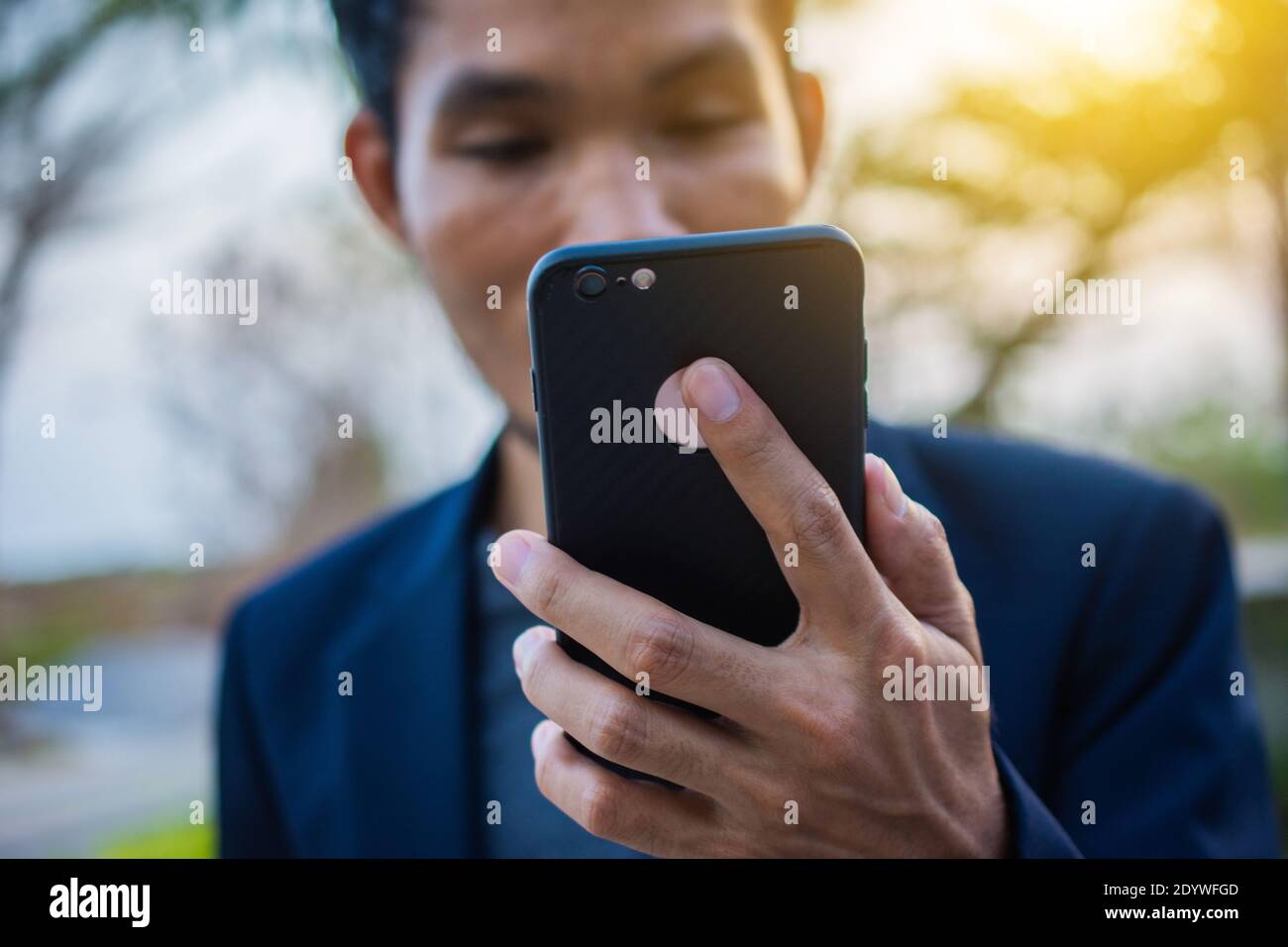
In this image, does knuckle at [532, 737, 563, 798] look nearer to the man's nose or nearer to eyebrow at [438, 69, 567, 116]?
the man's nose

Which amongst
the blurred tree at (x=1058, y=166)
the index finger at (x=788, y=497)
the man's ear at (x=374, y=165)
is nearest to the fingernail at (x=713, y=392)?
the index finger at (x=788, y=497)

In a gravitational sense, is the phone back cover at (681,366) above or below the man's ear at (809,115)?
below

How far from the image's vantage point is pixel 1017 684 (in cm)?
105

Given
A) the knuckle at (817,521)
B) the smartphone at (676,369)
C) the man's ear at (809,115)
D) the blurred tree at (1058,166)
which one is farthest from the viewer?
the blurred tree at (1058,166)

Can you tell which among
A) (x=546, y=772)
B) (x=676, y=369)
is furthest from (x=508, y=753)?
(x=676, y=369)

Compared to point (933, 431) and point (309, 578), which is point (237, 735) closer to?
point (309, 578)

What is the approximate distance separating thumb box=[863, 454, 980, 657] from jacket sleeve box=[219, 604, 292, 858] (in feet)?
3.35

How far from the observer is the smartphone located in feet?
2.47

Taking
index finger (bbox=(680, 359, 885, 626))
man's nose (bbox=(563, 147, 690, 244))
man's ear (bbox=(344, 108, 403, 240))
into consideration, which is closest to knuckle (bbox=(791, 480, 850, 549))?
index finger (bbox=(680, 359, 885, 626))

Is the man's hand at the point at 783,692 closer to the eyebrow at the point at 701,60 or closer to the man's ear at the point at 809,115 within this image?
the eyebrow at the point at 701,60

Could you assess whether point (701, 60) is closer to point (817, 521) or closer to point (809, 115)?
point (809, 115)

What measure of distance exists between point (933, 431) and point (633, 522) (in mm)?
575

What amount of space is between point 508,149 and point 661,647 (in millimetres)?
684

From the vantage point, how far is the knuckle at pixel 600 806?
30.3 inches
